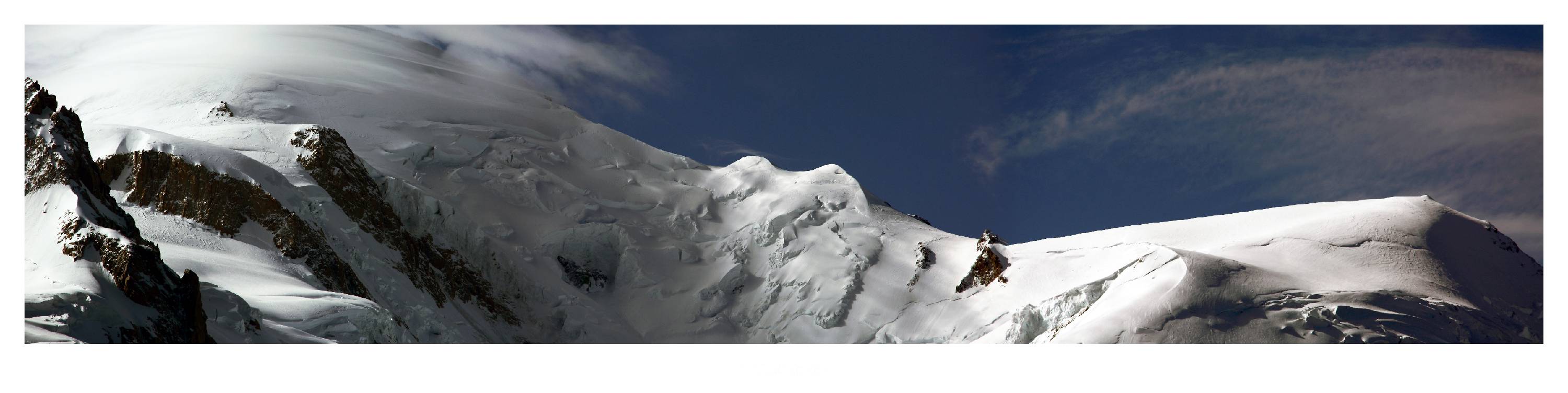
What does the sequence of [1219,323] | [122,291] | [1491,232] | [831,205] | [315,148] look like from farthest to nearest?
[831,205] < [315,148] < [1491,232] < [1219,323] < [122,291]

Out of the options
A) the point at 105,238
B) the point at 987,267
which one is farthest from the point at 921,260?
the point at 105,238

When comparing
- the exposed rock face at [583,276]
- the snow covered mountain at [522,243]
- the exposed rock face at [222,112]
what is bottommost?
the exposed rock face at [583,276]

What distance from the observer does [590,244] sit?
43375 mm

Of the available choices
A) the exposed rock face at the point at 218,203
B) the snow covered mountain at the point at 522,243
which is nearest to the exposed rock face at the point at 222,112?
the snow covered mountain at the point at 522,243

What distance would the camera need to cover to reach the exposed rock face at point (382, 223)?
1437 inches

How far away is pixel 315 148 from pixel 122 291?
20344mm

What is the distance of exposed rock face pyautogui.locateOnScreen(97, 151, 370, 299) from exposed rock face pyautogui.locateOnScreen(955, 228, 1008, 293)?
58.1 feet

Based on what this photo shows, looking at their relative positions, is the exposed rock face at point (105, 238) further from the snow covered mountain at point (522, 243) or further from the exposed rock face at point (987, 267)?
the exposed rock face at point (987, 267)

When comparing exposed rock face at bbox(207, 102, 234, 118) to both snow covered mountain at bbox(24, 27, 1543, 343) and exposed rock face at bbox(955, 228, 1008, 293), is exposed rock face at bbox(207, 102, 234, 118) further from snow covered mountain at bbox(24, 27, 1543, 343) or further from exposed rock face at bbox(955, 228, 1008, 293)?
exposed rock face at bbox(955, 228, 1008, 293)

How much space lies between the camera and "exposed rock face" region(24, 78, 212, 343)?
1889 cm

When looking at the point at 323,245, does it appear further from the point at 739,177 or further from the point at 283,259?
the point at 739,177

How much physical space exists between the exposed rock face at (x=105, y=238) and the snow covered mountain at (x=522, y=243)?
0.17 ft

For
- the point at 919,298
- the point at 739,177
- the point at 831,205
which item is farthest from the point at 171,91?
the point at 919,298

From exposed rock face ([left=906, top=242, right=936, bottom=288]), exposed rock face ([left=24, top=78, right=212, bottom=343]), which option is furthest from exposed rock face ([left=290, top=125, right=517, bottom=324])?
exposed rock face ([left=24, top=78, right=212, bottom=343])
